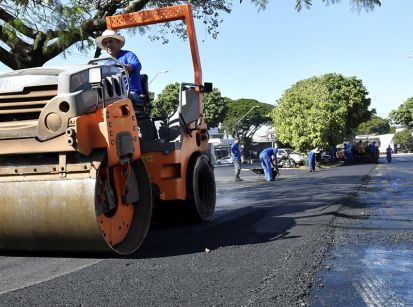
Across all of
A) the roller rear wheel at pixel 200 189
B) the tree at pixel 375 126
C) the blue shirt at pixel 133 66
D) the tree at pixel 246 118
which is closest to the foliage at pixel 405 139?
the tree at pixel 375 126

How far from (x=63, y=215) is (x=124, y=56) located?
8.69 feet

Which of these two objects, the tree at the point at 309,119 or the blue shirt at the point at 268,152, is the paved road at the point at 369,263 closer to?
the blue shirt at the point at 268,152

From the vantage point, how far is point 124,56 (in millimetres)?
6402

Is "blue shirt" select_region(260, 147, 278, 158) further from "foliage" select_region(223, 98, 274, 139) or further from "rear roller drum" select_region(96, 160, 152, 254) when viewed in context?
"foliage" select_region(223, 98, 274, 139)

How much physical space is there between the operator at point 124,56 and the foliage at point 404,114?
242ft

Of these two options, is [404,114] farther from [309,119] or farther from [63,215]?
[63,215]

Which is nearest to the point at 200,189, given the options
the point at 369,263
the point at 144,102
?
the point at 144,102

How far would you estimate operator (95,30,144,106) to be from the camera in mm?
6320

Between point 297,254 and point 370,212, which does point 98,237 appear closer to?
point 297,254

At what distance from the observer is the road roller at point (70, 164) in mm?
4430

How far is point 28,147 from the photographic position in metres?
4.54

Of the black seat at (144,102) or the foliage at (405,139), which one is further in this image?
Answer: the foliage at (405,139)

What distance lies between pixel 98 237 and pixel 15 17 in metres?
5.64

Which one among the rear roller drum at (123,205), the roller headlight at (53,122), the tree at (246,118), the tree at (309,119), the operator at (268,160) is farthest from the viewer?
the tree at (246,118)
